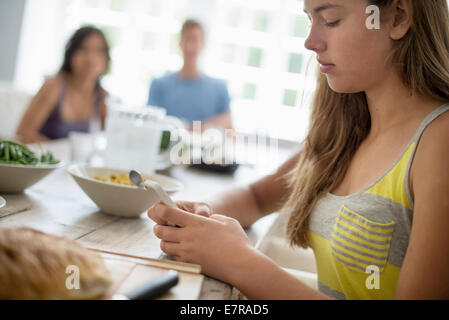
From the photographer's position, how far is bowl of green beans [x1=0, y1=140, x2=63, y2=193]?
2.84 feet

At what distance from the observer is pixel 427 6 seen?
0.77 meters

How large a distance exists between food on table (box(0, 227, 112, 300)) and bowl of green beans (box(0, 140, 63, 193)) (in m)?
0.38

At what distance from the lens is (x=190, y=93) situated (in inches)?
131

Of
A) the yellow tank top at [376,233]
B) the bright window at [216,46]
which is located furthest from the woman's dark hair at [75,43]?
the yellow tank top at [376,233]

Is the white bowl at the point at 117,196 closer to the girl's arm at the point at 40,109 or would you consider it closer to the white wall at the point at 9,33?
the girl's arm at the point at 40,109

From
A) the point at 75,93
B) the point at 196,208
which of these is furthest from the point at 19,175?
the point at 75,93

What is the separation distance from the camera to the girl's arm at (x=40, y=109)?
258 centimetres

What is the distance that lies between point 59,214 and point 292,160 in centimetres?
65

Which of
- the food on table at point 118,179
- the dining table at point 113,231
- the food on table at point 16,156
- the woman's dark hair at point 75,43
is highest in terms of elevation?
the woman's dark hair at point 75,43

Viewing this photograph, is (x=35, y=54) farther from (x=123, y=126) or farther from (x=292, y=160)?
(x=292, y=160)

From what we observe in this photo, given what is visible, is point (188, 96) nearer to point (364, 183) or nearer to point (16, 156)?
point (16, 156)

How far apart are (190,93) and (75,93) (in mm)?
883

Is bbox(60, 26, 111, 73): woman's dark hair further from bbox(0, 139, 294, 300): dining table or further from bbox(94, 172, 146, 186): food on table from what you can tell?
bbox(94, 172, 146, 186): food on table
